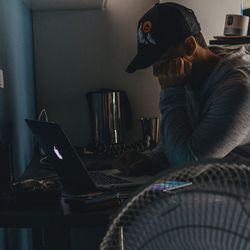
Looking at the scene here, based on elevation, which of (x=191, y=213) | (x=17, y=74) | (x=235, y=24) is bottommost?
(x=191, y=213)

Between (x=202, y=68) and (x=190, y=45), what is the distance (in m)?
0.12

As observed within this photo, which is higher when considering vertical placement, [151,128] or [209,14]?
[209,14]

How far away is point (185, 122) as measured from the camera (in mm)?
1613

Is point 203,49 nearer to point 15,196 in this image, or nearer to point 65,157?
point 65,157

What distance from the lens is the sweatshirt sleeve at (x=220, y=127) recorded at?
1.39 m

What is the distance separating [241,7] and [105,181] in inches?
69.8

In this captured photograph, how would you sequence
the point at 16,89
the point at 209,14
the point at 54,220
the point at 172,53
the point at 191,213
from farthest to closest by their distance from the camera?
the point at 209,14
the point at 16,89
the point at 172,53
the point at 54,220
the point at 191,213

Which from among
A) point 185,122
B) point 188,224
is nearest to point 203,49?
point 185,122

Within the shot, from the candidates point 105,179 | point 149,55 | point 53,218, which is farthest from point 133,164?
point 53,218

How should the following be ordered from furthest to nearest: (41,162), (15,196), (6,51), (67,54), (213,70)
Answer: (67,54)
(41,162)
(6,51)
(213,70)
(15,196)

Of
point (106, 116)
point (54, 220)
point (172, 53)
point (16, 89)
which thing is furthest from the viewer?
point (106, 116)

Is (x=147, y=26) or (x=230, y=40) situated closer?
(x=147, y=26)

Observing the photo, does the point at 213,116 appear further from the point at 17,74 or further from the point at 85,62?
the point at 85,62

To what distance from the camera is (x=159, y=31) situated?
4.65ft
